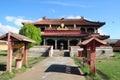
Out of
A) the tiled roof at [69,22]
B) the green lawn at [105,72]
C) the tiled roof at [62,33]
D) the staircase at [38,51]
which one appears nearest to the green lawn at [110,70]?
the green lawn at [105,72]

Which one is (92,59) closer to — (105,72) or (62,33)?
(105,72)

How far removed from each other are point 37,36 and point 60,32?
9469 mm

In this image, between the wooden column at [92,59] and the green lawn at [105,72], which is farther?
the wooden column at [92,59]

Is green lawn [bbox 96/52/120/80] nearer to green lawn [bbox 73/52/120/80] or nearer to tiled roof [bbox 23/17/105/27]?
green lawn [bbox 73/52/120/80]

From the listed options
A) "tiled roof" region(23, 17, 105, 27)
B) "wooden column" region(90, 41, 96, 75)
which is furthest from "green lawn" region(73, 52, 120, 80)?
"tiled roof" region(23, 17, 105, 27)

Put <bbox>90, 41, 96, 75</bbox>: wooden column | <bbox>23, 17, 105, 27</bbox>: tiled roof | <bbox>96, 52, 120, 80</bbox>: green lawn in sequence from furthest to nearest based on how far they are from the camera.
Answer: <bbox>23, 17, 105, 27</bbox>: tiled roof
<bbox>96, 52, 120, 80</bbox>: green lawn
<bbox>90, 41, 96, 75</bbox>: wooden column

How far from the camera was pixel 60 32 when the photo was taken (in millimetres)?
62125

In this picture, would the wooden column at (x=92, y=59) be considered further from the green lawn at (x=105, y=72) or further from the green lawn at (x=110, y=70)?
the green lawn at (x=110, y=70)

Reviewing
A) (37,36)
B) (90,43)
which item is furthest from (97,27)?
(90,43)

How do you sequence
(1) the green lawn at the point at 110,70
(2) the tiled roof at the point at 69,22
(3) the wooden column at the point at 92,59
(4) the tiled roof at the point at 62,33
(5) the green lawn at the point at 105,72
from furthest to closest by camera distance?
(2) the tiled roof at the point at 69,22 → (4) the tiled roof at the point at 62,33 → (1) the green lawn at the point at 110,70 → (3) the wooden column at the point at 92,59 → (5) the green lawn at the point at 105,72

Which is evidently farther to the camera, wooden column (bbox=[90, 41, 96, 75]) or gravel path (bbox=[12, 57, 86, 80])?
wooden column (bbox=[90, 41, 96, 75])

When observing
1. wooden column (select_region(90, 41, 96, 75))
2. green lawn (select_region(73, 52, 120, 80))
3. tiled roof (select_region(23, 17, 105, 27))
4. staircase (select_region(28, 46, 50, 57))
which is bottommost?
green lawn (select_region(73, 52, 120, 80))

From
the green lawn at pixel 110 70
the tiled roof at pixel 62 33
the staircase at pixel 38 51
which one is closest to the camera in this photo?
the green lawn at pixel 110 70

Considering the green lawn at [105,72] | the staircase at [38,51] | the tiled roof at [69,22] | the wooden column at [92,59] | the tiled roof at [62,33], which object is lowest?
the green lawn at [105,72]
